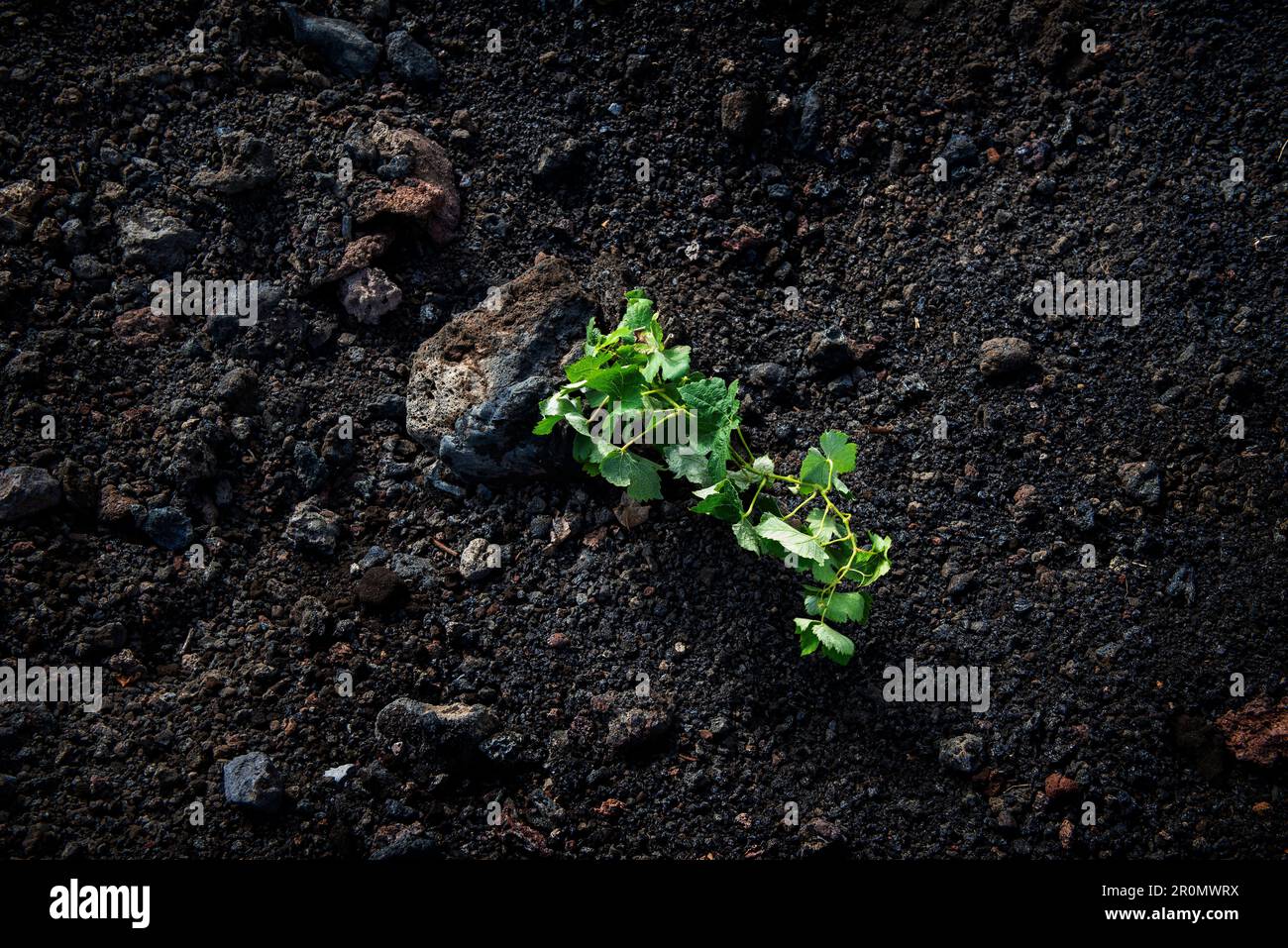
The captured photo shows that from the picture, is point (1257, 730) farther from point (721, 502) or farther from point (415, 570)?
point (415, 570)

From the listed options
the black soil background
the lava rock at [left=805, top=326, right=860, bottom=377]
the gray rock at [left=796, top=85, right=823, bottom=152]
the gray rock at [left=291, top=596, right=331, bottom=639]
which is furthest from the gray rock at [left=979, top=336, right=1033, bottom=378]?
the gray rock at [left=291, top=596, right=331, bottom=639]

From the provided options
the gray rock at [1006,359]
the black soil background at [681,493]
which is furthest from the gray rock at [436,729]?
the gray rock at [1006,359]

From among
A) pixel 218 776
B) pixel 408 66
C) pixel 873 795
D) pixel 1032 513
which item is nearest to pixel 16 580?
pixel 218 776

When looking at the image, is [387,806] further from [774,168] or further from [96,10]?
[96,10]

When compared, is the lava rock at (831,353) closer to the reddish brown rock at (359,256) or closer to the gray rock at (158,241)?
the reddish brown rock at (359,256)

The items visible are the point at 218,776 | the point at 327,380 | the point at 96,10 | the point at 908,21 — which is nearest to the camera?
the point at 218,776

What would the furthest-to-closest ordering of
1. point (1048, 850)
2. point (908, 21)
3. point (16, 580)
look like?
point (908, 21) < point (16, 580) < point (1048, 850)

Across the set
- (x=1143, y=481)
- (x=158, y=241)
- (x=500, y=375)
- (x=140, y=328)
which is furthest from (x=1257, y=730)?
(x=158, y=241)
